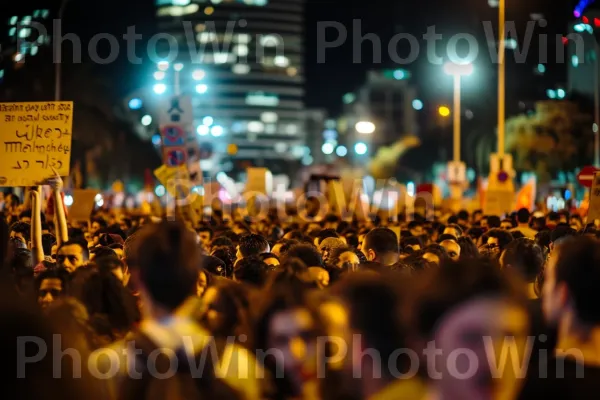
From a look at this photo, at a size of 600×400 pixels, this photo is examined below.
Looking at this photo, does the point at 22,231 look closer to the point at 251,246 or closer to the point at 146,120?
the point at 251,246

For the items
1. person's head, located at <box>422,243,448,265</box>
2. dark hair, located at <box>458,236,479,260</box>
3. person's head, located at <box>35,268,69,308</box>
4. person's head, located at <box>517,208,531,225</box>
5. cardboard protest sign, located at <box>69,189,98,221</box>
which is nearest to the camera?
person's head, located at <box>35,268,69,308</box>

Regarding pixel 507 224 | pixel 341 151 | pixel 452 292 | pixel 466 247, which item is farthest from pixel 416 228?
pixel 341 151

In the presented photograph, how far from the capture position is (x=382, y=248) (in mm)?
10109

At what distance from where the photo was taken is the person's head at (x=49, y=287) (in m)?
6.95

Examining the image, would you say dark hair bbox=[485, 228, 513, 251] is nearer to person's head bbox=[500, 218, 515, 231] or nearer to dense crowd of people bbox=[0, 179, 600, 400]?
person's head bbox=[500, 218, 515, 231]

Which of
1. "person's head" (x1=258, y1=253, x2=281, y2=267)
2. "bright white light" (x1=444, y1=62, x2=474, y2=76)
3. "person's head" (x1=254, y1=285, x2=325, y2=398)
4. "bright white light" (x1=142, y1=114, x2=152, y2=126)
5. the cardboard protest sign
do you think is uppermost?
"bright white light" (x1=444, y1=62, x2=474, y2=76)

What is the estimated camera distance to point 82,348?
180 inches

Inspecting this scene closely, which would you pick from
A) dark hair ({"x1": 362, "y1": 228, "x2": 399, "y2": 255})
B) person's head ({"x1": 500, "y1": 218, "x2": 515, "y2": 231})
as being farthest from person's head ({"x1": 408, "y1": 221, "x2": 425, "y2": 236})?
dark hair ({"x1": 362, "y1": 228, "x2": 399, "y2": 255})

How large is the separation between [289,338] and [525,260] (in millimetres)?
3554

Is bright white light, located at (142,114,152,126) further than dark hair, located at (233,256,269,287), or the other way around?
bright white light, located at (142,114,152,126)

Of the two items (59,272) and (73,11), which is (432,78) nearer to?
(73,11)

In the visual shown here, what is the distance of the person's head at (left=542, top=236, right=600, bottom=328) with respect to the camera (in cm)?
452

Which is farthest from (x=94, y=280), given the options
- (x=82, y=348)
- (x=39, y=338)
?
(x=39, y=338)

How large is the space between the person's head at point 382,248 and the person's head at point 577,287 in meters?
5.30
